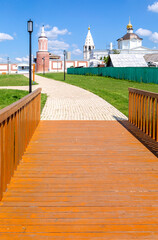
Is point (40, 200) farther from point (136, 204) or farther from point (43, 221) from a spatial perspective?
point (136, 204)

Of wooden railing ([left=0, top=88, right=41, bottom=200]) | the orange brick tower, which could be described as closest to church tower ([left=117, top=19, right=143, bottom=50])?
the orange brick tower

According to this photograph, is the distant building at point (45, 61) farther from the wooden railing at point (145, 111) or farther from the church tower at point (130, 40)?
the wooden railing at point (145, 111)

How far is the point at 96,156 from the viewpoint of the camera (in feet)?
17.9

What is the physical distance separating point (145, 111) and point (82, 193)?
3.95 m

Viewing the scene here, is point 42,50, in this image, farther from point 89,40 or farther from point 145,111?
point 145,111

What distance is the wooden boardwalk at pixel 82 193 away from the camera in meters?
2.99

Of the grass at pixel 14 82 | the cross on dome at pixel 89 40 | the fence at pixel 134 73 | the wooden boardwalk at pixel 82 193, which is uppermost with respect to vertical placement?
the cross on dome at pixel 89 40

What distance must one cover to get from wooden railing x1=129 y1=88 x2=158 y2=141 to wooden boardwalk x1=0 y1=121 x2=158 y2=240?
655 millimetres

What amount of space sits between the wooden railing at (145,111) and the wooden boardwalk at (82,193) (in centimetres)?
65

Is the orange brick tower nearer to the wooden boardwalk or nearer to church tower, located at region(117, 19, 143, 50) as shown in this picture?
church tower, located at region(117, 19, 143, 50)

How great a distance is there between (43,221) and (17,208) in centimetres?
43

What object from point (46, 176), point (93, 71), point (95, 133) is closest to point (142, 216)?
point (46, 176)

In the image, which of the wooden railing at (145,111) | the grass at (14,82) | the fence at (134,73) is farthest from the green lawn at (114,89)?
the grass at (14,82)

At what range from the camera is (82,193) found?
3.83 meters
